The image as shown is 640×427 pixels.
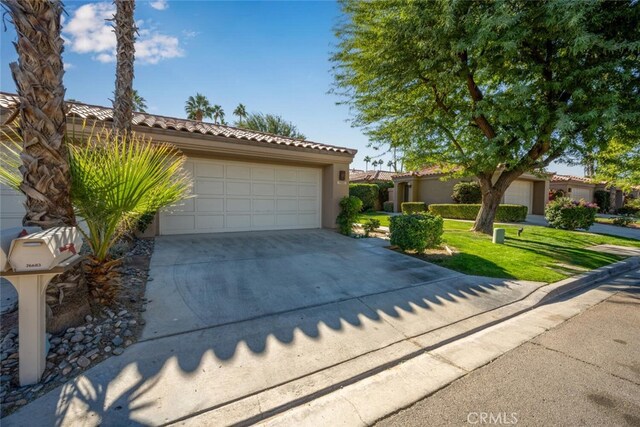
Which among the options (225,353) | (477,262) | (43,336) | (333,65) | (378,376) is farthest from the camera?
(333,65)

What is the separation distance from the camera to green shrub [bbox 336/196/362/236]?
9.96 meters

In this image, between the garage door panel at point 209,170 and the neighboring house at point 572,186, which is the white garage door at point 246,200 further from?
the neighboring house at point 572,186

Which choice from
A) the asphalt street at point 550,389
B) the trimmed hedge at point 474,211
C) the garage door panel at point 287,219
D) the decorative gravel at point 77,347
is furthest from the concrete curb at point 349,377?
the trimmed hedge at point 474,211

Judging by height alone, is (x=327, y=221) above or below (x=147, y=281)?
above

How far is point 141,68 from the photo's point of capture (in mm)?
6566

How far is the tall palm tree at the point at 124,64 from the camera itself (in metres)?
5.89

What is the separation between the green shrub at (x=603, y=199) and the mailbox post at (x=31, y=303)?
37.3 metres

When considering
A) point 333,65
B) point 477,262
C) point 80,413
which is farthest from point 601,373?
point 333,65

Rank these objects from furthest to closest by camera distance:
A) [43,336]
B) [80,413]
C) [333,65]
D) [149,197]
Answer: [333,65] < [149,197] < [43,336] < [80,413]

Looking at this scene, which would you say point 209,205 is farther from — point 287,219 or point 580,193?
point 580,193

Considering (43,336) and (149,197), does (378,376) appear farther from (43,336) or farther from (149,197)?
(149,197)

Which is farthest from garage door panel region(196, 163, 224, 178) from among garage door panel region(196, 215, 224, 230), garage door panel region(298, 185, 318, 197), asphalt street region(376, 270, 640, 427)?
asphalt street region(376, 270, 640, 427)

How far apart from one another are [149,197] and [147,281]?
173 centimetres

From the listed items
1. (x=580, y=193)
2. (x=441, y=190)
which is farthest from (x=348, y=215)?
(x=580, y=193)
